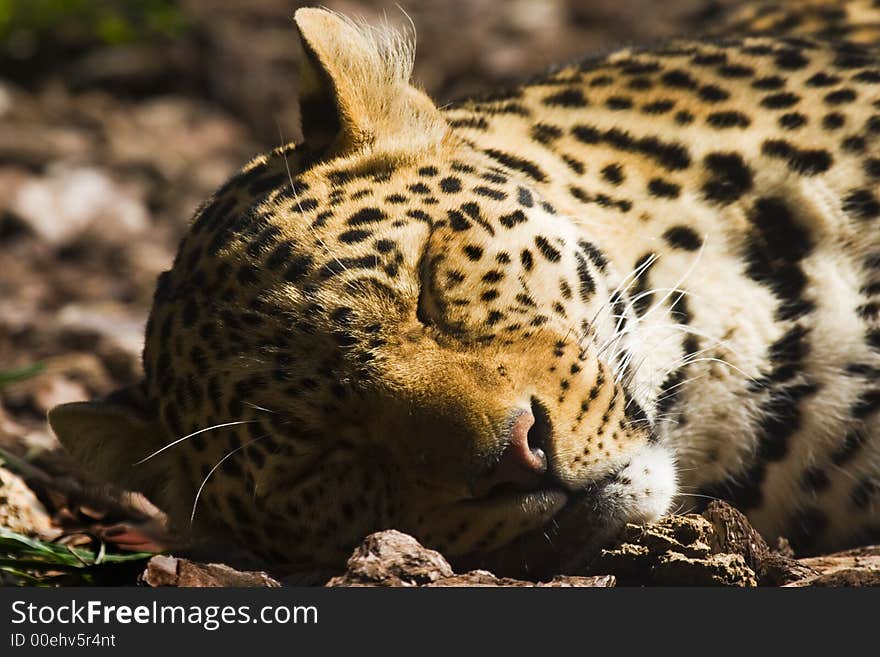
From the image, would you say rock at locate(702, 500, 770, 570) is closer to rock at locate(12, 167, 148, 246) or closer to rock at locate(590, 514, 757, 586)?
rock at locate(590, 514, 757, 586)

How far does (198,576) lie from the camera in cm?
390

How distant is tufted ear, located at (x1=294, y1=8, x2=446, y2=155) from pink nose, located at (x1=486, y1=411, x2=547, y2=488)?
A: 1.34 metres

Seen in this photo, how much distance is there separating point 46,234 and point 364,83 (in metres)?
4.98

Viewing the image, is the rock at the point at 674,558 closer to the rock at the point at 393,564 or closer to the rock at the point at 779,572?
the rock at the point at 779,572

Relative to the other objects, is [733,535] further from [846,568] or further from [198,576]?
[198,576]

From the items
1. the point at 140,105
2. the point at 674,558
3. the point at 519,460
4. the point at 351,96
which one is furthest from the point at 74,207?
the point at 674,558

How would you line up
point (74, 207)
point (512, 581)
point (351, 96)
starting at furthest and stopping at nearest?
point (74, 207) → point (351, 96) → point (512, 581)

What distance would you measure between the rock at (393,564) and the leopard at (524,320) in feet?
0.64

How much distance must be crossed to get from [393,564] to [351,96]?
1.81 m

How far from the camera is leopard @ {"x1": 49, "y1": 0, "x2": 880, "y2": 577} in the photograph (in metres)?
3.88

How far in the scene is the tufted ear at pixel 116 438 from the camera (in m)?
4.62

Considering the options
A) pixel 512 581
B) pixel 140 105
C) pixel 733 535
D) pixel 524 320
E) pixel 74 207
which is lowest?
pixel 512 581

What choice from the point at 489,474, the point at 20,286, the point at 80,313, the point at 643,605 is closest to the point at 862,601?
the point at 643,605

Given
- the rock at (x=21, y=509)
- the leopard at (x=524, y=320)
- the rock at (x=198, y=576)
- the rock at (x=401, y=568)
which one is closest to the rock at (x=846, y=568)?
the leopard at (x=524, y=320)
